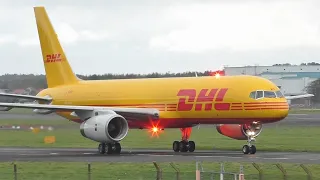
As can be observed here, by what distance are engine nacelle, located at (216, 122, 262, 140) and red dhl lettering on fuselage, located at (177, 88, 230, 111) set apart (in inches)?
88.1

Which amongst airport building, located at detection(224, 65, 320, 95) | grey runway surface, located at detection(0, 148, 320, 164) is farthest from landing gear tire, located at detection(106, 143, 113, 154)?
airport building, located at detection(224, 65, 320, 95)

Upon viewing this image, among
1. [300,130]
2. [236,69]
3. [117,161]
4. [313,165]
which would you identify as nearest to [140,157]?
[117,161]

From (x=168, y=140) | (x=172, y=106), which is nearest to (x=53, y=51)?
(x=168, y=140)

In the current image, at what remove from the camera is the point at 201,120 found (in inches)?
1847

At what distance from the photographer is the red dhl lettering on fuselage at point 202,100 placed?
45656 mm

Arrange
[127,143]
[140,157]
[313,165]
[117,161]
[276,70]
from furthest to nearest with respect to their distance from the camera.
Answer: [276,70] → [127,143] → [140,157] → [117,161] → [313,165]

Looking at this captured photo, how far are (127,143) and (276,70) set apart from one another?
108222 millimetres

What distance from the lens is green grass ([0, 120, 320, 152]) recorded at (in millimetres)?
52688

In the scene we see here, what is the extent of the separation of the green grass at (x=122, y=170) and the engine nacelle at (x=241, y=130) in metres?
9.59

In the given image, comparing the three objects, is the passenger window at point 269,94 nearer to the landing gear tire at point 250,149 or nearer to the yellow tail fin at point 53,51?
the landing gear tire at point 250,149

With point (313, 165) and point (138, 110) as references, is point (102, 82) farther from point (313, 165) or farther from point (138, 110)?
point (313, 165)

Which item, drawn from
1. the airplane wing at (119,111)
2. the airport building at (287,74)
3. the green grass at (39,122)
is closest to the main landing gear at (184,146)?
the airplane wing at (119,111)

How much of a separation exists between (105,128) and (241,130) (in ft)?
27.1

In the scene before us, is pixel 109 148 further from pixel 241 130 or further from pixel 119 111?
pixel 241 130
